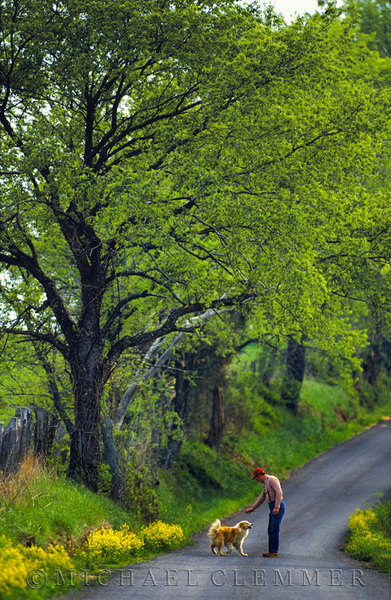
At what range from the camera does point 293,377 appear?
33.3 meters

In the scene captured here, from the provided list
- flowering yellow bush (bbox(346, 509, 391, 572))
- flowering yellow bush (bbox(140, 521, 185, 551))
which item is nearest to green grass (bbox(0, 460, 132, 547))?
flowering yellow bush (bbox(140, 521, 185, 551))

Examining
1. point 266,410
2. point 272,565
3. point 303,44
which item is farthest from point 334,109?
point 266,410

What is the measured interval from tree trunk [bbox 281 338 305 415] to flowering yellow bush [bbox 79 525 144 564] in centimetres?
2135

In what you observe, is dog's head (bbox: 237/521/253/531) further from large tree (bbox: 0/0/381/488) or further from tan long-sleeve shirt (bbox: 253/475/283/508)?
large tree (bbox: 0/0/381/488)

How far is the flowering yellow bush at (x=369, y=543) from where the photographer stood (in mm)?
13105

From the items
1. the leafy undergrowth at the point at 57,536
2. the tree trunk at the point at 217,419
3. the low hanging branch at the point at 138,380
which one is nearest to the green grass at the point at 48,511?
the leafy undergrowth at the point at 57,536

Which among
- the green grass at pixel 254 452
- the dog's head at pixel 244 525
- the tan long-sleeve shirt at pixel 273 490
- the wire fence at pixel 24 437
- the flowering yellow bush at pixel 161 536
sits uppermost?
the wire fence at pixel 24 437

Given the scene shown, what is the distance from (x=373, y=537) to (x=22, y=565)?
9.87 m

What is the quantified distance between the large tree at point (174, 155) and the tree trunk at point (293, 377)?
17440mm

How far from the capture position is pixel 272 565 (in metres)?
11.8

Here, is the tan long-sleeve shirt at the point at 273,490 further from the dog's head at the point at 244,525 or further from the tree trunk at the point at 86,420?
the tree trunk at the point at 86,420

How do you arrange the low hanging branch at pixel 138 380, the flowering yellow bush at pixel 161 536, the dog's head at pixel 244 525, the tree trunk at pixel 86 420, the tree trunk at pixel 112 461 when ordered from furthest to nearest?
1. the low hanging branch at pixel 138 380
2. the tree trunk at pixel 112 461
3. the tree trunk at pixel 86 420
4. the flowering yellow bush at pixel 161 536
5. the dog's head at pixel 244 525

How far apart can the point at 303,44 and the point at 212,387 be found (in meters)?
14.9

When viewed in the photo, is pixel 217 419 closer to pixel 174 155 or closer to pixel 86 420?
pixel 86 420
